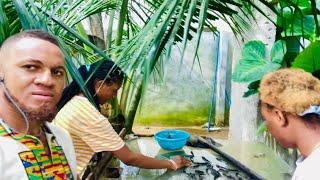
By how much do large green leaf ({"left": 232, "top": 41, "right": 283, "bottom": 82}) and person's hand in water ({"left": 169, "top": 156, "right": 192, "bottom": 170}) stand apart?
2.64ft

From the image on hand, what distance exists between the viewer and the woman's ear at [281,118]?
4.35 feet

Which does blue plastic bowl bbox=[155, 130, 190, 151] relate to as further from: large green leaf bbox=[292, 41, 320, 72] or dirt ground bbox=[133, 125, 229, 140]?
dirt ground bbox=[133, 125, 229, 140]

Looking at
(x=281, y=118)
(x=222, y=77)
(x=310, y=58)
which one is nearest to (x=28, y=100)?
(x=281, y=118)

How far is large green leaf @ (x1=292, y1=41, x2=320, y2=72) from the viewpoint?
2.38m

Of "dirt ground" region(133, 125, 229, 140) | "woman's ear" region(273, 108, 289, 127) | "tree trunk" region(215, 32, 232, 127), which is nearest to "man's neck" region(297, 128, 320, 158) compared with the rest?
"woman's ear" region(273, 108, 289, 127)

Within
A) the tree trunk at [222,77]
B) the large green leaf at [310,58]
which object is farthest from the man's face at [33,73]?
the tree trunk at [222,77]

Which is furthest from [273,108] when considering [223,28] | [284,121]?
[223,28]

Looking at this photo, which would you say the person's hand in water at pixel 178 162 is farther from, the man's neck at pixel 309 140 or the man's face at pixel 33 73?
the man's face at pixel 33 73

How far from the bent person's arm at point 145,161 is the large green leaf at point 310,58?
3.02 feet

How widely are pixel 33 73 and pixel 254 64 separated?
2055 millimetres

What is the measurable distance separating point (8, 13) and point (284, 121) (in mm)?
1122

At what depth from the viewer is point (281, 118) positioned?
4.38 feet

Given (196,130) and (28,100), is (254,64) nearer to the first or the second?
(28,100)

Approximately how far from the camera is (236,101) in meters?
4.07
